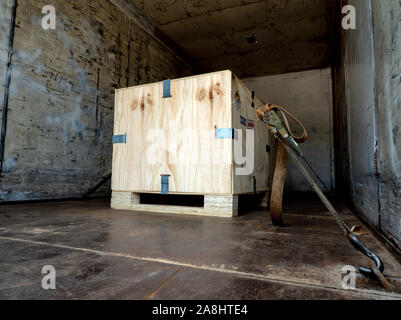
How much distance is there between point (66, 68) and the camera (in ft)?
14.2

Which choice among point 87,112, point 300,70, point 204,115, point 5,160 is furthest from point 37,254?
point 300,70

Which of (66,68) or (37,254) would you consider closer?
(37,254)

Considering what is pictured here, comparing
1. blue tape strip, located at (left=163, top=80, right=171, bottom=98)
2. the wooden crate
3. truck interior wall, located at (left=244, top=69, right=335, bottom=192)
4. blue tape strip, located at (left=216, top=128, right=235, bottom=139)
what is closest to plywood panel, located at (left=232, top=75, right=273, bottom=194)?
the wooden crate

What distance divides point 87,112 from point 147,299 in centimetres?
468

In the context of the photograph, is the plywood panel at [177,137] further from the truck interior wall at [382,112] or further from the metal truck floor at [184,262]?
the truck interior wall at [382,112]

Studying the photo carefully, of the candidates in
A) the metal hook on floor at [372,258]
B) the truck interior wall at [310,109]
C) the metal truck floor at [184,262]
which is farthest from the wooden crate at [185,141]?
the truck interior wall at [310,109]

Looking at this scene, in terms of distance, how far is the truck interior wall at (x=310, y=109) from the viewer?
7621 millimetres

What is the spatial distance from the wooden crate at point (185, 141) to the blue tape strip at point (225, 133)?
1 centimetres

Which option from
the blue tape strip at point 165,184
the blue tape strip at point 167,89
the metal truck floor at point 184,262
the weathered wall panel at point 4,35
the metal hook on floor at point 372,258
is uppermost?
the weathered wall panel at point 4,35

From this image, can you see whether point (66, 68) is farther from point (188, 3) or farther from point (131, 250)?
point (131, 250)

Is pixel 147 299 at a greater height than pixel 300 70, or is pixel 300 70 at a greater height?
pixel 300 70

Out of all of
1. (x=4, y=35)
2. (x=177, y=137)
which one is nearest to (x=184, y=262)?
(x=177, y=137)

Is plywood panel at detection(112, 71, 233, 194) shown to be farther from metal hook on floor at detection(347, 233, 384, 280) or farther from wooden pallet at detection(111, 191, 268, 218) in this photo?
metal hook on floor at detection(347, 233, 384, 280)
